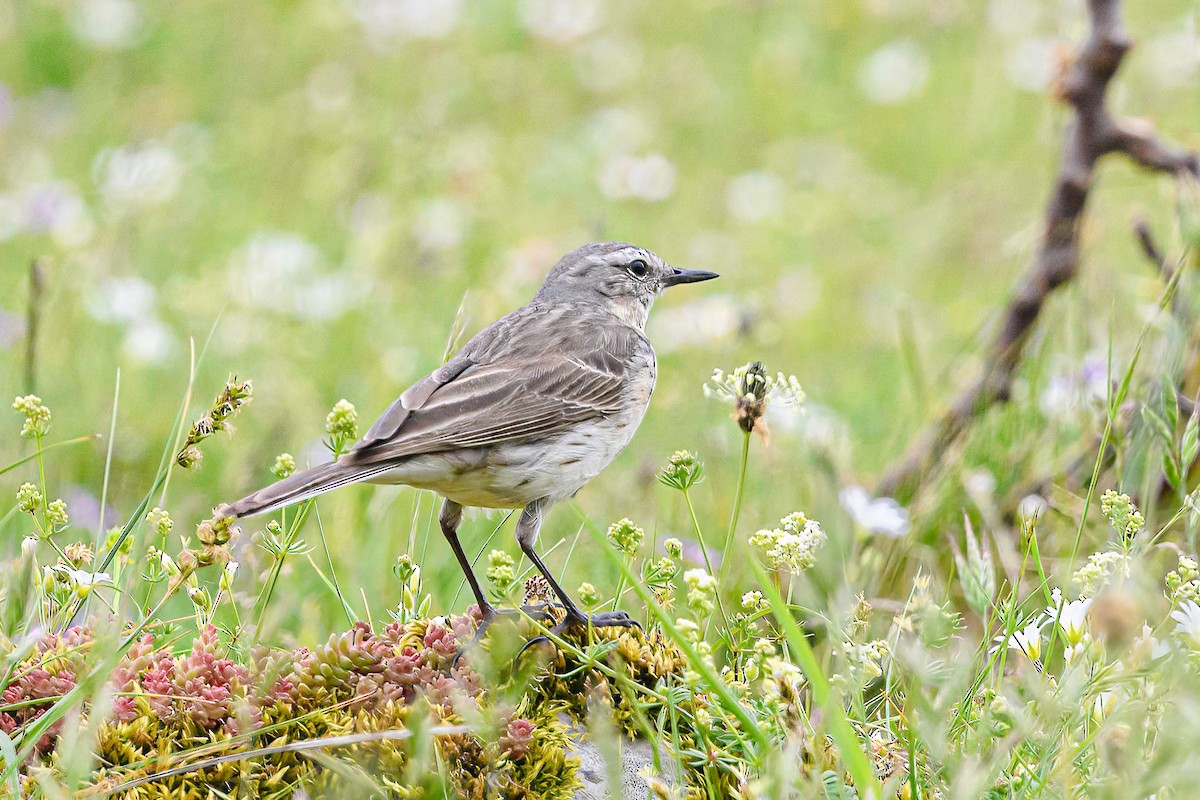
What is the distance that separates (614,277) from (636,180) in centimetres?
422

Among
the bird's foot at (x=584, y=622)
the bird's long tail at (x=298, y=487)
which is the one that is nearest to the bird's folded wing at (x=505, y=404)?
the bird's long tail at (x=298, y=487)

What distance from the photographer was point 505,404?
4613 millimetres

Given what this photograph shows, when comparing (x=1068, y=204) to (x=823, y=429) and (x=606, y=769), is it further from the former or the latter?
(x=606, y=769)

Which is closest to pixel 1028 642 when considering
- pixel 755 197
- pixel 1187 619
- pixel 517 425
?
pixel 1187 619

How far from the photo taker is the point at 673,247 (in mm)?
9898

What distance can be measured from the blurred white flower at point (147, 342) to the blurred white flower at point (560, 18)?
19.6 feet

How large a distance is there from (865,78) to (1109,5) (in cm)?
716

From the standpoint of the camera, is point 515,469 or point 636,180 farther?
point 636,180

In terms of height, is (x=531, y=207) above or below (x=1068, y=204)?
below

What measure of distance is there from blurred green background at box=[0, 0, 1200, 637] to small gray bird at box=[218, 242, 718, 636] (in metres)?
0.48

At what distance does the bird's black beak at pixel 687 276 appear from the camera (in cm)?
587

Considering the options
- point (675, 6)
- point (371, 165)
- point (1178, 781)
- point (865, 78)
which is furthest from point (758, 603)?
point (675, 6)

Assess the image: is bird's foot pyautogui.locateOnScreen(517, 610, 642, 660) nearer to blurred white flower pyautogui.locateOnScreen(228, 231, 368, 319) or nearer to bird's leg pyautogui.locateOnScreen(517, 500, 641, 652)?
bird's leg pyautogui.locateOnScreen(517, 500, 641, 652)

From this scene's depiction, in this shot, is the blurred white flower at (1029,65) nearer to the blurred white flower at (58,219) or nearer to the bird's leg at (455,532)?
the blurred white flower at (58,219)
